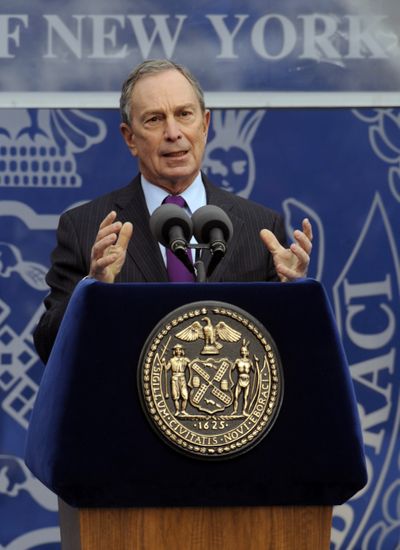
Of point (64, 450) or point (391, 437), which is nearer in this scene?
point (64, 450)

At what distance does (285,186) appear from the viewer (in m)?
4.68

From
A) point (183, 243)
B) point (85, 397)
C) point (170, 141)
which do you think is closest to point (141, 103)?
point (170, 141)

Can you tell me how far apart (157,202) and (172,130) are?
0.65ft

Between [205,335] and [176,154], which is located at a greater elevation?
[176,154]

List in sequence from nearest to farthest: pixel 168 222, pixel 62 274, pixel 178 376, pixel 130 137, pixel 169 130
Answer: pixel 178 376 < pixel 168 222 < pixel 62 274 < pixel 169 130 < pixel 130 137

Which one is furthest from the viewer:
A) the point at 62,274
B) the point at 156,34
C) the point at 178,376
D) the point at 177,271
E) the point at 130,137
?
the point at 156,34

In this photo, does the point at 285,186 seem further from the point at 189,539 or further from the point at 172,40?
the point at 189,539

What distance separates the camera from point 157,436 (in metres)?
2.47

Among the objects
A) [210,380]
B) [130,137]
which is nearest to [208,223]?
[210,380]

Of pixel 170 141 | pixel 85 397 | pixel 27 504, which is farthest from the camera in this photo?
pixel 27 504

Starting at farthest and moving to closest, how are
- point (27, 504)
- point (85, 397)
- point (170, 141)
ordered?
point (27, 504) < point (170, 141) < point (85, 397)

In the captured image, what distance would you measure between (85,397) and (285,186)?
2332mm

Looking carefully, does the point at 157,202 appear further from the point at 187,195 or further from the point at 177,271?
the point at 177,271

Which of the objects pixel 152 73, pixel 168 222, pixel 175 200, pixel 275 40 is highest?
pixel 275 40
